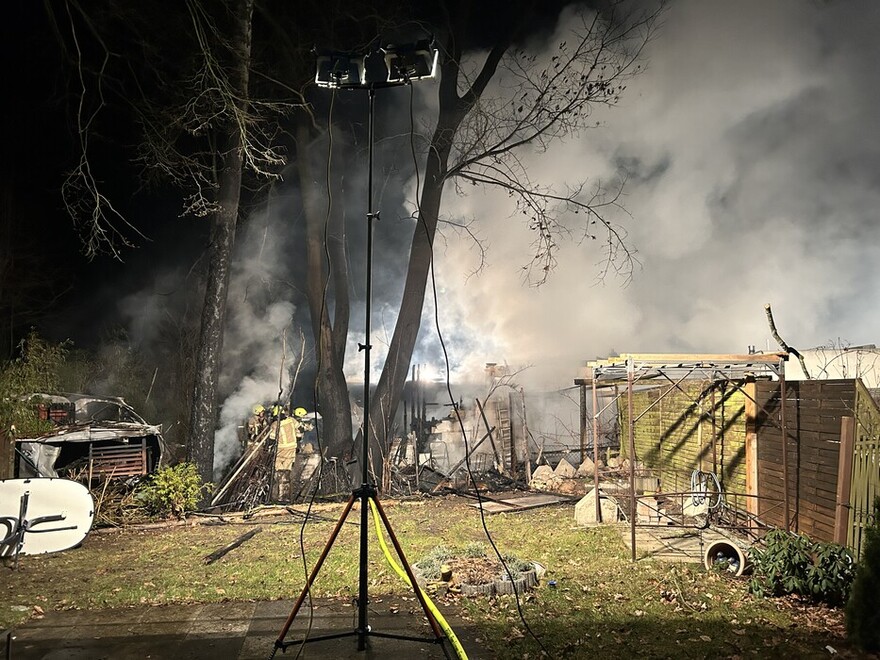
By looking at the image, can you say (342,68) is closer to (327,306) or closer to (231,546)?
(231,546)

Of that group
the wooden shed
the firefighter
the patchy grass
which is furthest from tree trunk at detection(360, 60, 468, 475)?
the wooden shed

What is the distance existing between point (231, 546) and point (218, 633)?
2712 mm

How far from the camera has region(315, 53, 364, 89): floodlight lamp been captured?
348 cm

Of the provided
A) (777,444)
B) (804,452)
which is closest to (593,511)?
(777,444)

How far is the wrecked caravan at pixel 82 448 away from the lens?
23.5 feet

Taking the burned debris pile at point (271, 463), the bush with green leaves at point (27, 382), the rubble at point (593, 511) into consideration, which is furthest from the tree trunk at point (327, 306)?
the rubble at point (593, 511)

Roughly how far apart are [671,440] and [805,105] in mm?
7579

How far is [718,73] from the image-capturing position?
11.6 m

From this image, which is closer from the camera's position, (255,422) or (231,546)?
(231,546)

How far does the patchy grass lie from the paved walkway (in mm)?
243

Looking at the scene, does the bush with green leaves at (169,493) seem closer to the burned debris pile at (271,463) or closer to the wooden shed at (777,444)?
the burned debris pile at (271,463)

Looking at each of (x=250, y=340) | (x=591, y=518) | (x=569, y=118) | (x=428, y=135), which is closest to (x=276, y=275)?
(x=250, y=340)

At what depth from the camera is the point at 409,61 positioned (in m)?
3.45

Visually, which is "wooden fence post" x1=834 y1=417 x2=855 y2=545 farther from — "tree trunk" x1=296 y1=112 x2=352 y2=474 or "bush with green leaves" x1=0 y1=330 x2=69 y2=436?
"bush with green leaves" x1=0 y1=330 x2=69 y2=436
